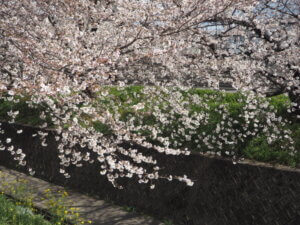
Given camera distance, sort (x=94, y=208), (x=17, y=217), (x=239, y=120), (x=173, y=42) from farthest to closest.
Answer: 1. (x=239, y=120)
2. (x=94, y=208)
3. (x=173, y=42)
4. (x=17, y=217)

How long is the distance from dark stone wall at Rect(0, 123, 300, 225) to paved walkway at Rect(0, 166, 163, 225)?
28 cm

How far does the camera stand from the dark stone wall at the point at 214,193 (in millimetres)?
5078

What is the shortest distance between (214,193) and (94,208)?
2.29 m

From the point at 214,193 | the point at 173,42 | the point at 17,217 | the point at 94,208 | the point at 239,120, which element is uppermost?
the point at 173,42

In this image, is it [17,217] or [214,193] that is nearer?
[17,217]

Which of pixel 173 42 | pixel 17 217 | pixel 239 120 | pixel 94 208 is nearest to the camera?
pixel 17 217

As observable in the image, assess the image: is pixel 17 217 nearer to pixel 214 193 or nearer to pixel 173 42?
pixel 214 193

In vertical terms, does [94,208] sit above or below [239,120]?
below

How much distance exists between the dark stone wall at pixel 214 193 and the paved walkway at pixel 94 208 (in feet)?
0.91

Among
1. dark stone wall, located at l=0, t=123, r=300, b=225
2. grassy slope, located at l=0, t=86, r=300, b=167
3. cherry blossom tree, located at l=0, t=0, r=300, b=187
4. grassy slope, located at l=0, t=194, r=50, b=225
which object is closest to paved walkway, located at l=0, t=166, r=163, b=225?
dark stone wall, located at l=0, t=123, r=300, b=225

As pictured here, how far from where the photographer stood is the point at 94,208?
6609 millimetres

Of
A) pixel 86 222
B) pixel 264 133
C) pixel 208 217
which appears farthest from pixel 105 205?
pixel 264 133

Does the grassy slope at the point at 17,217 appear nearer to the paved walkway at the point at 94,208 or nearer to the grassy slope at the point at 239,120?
the paved walkway at the point at 94,208

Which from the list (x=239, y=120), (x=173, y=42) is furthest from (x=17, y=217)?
(x=239, y=120)
